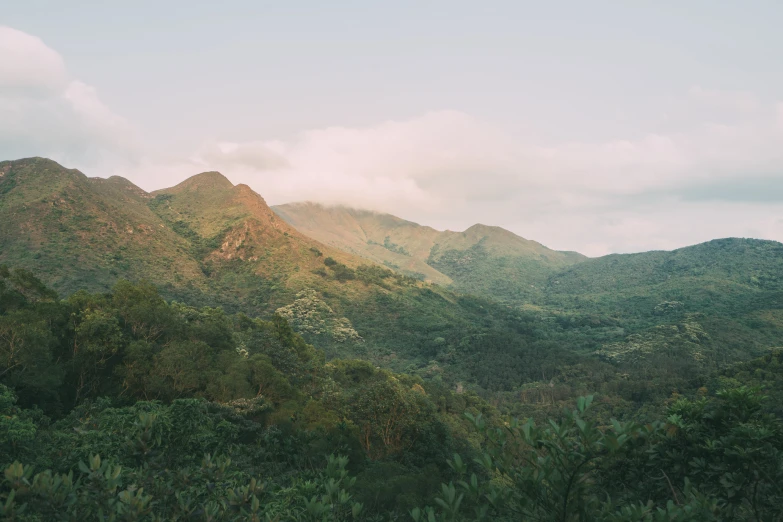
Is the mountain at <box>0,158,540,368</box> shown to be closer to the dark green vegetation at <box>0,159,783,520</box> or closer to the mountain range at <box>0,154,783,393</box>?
the mountain range at <box>0,154,783,393</box>

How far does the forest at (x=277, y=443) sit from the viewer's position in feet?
15.5

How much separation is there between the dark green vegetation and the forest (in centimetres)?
6

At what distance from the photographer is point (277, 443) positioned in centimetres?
2078

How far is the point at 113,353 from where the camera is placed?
25062 mm

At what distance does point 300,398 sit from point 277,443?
9812 mm

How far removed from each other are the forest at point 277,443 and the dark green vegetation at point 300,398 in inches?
2.4

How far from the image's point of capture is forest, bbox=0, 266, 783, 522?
474cm

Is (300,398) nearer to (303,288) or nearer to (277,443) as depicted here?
(277,443)

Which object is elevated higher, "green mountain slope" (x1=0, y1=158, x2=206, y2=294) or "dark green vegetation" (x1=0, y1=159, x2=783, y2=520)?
"green mountain slope" (x1=0, y1=158, x2=206, y2=294)

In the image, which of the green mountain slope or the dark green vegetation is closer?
the dark green vegetation

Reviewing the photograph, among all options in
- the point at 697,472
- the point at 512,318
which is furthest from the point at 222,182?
the point at 697,472

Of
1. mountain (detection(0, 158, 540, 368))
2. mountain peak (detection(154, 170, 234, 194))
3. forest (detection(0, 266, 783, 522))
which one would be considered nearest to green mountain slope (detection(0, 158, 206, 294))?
mountain (detection(0, 158, 540, 368))

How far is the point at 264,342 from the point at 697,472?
36.1 m

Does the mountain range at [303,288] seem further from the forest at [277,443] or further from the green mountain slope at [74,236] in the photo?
the forest at [277,443]
